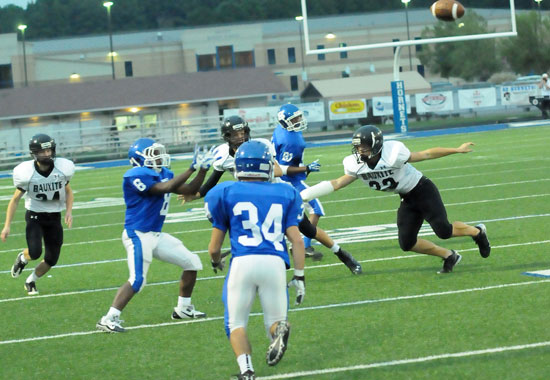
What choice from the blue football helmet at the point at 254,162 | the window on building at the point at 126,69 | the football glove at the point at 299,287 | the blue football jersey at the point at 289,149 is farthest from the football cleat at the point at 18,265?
the window on building at the point at 126,69

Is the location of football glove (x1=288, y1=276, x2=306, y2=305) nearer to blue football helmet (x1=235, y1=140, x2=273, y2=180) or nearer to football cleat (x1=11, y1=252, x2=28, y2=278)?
blue football helmet (x1=235, y1=140, x2=273, y2=180)

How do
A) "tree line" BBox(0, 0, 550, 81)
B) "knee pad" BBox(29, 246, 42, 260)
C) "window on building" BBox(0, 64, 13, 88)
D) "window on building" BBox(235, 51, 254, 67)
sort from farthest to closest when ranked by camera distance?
"window on building" BBox(235, 51, 254, 67) < "window on building" BBox(0, 64, 13, 88) < "tree line" BBox(0, 0, 550, 81) < "knee pad" BBox(29, 246, 42, 260)

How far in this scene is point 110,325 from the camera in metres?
6.86

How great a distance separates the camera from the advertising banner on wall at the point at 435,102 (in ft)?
123

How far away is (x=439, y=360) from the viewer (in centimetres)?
555

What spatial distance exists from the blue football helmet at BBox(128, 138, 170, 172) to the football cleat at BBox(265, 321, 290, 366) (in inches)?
86.6

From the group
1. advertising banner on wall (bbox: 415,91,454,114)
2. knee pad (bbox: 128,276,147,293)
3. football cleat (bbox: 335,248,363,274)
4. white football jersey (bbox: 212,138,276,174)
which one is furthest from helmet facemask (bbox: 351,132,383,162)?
advertising banner on wall (bbox: 415,91,454,114)

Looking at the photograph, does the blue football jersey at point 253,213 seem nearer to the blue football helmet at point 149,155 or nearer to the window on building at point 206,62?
the blue football helmet at point 149,155

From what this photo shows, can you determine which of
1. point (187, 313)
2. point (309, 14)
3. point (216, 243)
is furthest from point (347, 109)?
point (216, 243)

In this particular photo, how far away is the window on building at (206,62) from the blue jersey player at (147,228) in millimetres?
57873

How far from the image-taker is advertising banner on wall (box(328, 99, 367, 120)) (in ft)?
124

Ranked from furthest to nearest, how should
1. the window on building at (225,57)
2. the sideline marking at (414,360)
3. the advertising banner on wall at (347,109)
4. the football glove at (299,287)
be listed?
the window on building at (225,57), the advertising banner on wall at (347,109), the sideline marking at (414,360), the football glove at (299,287)

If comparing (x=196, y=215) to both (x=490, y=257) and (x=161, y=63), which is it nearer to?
(x=490, y=257)

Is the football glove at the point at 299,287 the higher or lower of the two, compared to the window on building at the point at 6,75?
lower
